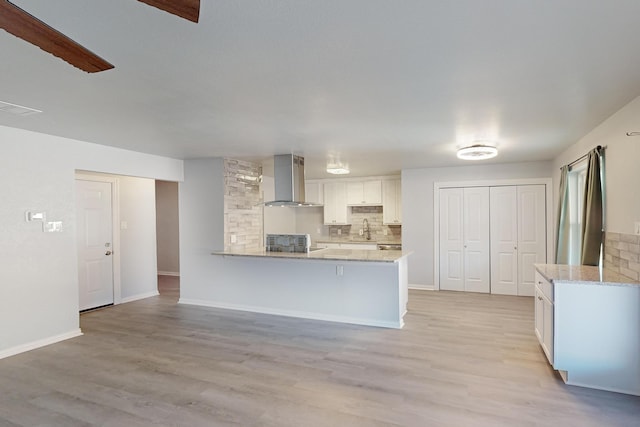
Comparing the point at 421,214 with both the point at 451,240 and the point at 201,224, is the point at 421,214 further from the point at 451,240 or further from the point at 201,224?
the point at 201,224

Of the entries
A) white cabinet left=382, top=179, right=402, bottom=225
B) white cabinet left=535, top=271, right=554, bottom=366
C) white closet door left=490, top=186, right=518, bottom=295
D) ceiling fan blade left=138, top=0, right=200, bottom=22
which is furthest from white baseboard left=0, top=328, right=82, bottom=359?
white closet door left=490, top=186, right=518, bottom=295

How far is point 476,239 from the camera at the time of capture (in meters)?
6.42

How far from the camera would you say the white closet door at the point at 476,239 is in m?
6.36

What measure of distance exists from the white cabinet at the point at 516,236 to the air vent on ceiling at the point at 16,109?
6356 millimetres

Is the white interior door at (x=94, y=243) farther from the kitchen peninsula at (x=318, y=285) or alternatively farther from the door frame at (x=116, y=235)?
the kitchen peninsula at (x=318, y=285)

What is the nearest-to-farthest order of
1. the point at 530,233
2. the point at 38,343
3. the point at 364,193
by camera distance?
the point at 38,343 < the point at 530,233 < the point at 364,193

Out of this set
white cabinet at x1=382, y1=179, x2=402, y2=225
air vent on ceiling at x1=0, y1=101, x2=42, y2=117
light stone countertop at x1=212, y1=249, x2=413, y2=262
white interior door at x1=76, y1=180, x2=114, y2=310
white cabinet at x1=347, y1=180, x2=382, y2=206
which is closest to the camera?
air vent on ceiling at x1=0, y1=101, x2=42, y2=117

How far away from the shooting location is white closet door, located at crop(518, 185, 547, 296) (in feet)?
19.7

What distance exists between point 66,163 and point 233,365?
10.0ft

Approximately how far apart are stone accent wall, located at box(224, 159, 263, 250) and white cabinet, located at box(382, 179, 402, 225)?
267 cm

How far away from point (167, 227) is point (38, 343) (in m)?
5.01

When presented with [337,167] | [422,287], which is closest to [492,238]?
[422,287]

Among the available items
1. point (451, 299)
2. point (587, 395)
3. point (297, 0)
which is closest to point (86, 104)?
point (297, 0)

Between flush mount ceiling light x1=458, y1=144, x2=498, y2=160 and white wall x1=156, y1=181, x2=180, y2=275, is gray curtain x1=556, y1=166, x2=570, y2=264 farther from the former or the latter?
white wall x1=156, y1=181, x2=180, y2=275
